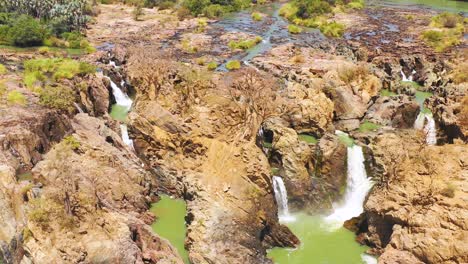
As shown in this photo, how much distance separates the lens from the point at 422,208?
2364 centimetres

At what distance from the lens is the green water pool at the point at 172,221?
26375 mm

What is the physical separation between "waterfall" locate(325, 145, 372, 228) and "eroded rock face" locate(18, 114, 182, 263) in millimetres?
11843

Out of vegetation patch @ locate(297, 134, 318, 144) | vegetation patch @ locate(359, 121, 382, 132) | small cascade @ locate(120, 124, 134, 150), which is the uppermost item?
small cascade @ locate(120, 124, 134, 150)

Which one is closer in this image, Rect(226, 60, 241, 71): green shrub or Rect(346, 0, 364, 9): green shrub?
Rect(226, 60, 241, 71): green shrub

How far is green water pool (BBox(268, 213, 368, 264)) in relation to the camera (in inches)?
1026

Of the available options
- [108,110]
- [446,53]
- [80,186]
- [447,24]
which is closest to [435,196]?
[80,186]

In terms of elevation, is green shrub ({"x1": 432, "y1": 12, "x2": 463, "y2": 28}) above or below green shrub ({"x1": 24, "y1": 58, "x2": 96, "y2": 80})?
above

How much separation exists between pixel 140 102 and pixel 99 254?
15448 mm

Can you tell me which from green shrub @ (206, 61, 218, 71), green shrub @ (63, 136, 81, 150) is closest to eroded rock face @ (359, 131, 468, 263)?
green shrub @ (63, 136, 81, 150)

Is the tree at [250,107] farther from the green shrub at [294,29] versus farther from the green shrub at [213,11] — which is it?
the green shrub at [213,11]

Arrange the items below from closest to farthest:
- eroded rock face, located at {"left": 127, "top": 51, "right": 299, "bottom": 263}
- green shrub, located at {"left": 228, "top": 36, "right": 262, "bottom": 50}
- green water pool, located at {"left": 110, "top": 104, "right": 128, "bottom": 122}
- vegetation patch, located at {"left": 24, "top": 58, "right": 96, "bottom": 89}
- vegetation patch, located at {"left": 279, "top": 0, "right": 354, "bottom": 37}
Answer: eroded rock face, located at {"left": 127, "top": 51, "right": 299, "bottom": 263}, vegetation patch, located at {"left": 24, "top": 58, "right": 96, "bottom": 89}, green water pool, located at {"left": 110, "top": 104, "right": 128, "bottom": 122}, green shrub, located at {"left": 228, "top": 36, "right": 262, "bottom": 50}, vegetation patch, located at {"left": 279, "top": 0, "right": 354, "bottom": 37}

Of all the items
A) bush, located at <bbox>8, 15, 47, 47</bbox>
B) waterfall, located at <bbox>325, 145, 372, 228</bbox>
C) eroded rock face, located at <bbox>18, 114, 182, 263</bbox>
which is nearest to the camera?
eroded rock face, located at <bbox>18, 114, 182, 263</bbox>

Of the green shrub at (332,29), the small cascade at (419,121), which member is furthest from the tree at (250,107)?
the green shrub at (332,29)

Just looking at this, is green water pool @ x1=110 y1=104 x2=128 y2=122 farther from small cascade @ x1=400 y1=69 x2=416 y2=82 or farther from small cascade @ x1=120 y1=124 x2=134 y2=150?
small cascade @ x1=400 y1=69 x2=416 y2=82
